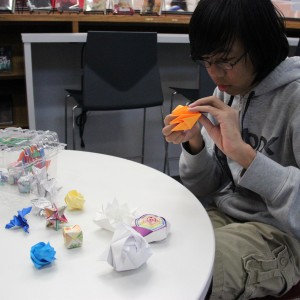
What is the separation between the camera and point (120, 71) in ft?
6.72

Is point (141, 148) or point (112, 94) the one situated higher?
point (112, 94)

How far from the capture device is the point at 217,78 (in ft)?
2.88

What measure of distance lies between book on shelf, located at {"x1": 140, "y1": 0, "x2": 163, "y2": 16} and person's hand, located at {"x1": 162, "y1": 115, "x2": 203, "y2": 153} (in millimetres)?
1717

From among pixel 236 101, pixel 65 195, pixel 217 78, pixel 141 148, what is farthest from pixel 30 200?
pixel 141 148

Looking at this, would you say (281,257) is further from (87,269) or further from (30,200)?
(30,200)

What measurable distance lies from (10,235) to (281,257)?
21.2 inches

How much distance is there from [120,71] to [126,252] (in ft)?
5.29

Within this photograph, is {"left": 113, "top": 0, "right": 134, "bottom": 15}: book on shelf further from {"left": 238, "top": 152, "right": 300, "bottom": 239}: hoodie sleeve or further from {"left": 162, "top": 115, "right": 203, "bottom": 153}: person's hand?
{"left": 238, "top": 152, "right": 300, "bottom": 239}: hoodie sleeve

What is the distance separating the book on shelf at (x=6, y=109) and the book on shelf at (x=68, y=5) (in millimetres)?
697

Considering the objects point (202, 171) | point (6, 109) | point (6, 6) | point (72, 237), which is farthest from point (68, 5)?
point (72, 237)

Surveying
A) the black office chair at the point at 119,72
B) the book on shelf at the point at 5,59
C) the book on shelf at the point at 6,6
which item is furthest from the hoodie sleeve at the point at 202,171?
the book on shelf at the point at 5,59

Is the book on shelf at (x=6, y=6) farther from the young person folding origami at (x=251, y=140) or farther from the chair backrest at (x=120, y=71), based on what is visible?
the young person folding origami at (x=251, y=140)

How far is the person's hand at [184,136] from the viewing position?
2.81 feet

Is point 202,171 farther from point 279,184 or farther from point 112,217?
point 112,217
